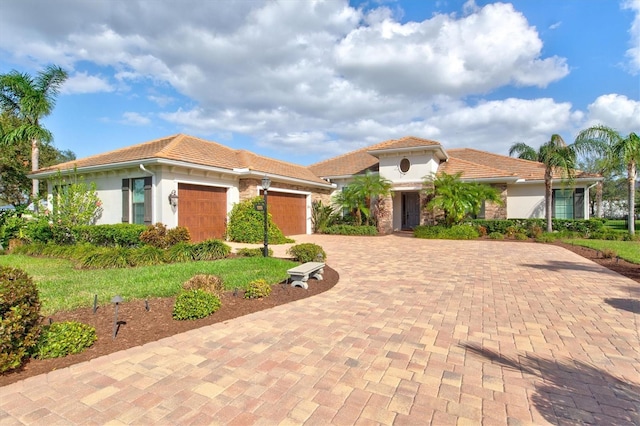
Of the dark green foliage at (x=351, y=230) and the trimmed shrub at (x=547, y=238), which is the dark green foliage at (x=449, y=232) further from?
the trimmed shrub at (x=547, y=238)

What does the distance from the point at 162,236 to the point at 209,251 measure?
2.30m

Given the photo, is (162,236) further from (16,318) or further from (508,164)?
(508,164)

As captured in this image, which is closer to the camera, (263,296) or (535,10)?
(263,296)

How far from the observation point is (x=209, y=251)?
9562mm

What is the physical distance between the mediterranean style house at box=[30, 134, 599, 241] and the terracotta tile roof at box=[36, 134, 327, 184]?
73 millimetres

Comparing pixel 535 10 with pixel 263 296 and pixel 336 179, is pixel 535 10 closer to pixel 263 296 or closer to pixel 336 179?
pixel 263 296

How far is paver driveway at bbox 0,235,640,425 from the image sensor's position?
2521 mm

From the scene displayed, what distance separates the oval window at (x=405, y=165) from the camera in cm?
1980

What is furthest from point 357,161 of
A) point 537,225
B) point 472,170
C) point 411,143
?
point 537,225

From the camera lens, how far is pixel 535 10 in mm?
9148

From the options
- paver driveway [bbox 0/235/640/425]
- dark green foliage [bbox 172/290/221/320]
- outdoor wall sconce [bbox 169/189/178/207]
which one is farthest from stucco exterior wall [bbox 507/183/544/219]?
dark green foliage [bbox 172/290/221/320]

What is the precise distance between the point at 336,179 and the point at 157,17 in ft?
50.9

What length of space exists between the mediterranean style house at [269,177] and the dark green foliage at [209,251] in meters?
3.26

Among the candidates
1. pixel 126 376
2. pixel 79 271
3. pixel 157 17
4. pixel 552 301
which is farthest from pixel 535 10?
pixel 79 271
